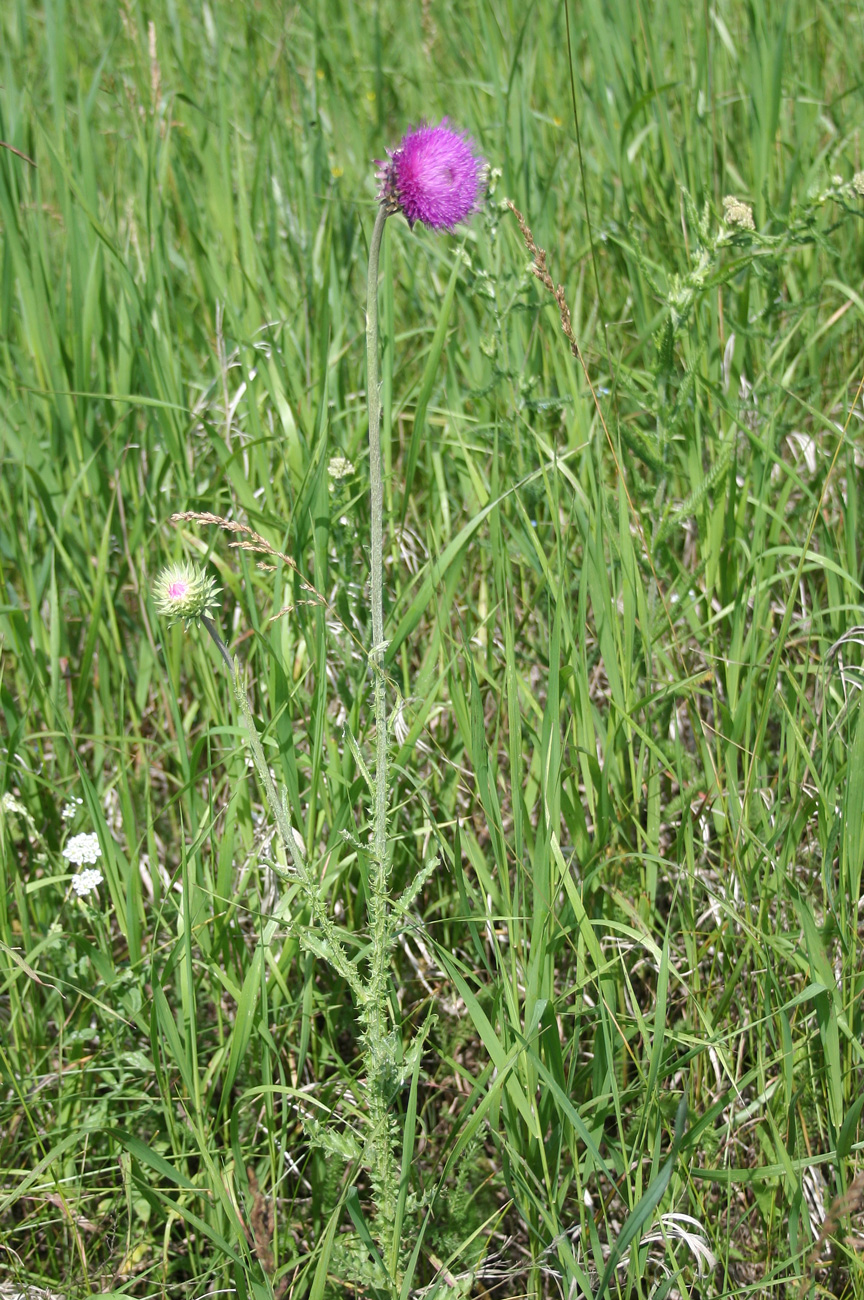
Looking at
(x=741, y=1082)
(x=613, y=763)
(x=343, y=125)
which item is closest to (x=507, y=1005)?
(x=741, y=1082)

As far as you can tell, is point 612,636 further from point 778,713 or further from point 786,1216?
point 786,1216

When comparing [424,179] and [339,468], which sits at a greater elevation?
[424,179]

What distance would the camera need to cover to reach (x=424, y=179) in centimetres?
124

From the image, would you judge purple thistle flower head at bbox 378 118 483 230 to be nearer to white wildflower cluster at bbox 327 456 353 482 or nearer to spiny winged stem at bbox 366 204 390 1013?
spiny winged stem at bbox 366 204 390 1013

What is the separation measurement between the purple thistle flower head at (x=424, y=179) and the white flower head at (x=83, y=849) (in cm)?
108

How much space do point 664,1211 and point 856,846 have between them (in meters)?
0.56

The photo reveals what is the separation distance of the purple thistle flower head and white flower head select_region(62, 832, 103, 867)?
1.08 m

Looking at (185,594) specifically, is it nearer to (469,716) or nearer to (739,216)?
(469,716)

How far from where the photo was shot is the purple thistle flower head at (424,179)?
1243 mm

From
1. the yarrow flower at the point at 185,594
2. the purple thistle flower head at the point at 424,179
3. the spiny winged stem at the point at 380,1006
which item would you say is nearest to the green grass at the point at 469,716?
the spiny winged stem at the point at 380,1006

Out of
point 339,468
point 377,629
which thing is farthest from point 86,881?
point 339,468

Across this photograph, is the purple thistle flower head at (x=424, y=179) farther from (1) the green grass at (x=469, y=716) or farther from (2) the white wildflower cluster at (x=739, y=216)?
(2) the white wildflower cluster at (x=739, y=216)

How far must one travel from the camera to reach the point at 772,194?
8.50 ft

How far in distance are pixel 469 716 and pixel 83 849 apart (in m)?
0.67
